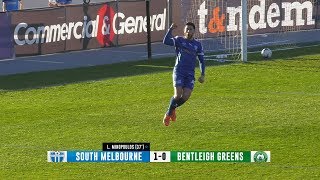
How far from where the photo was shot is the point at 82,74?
33500 millimetres

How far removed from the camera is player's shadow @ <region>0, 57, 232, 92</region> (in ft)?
105

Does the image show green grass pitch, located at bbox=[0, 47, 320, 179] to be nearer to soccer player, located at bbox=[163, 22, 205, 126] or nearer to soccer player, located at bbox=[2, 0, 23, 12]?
soccer player, located at bbox=[163, 22, 205, 126]

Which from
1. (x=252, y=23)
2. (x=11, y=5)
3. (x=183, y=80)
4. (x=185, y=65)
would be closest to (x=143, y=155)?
(x=183, y=80)

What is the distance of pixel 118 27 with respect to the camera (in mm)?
38562

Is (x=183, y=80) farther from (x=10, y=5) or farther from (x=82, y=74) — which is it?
(x=10, y=5)

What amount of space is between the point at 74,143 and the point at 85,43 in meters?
15.0

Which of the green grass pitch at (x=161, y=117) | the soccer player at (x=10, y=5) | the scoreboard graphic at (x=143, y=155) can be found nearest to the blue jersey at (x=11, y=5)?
the soccer player at (x=10, y=5)

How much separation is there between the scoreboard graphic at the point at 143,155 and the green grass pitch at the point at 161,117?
13.0 inches

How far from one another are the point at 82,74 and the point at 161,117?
765 cm

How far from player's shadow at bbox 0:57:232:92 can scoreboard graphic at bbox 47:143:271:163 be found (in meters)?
11.3

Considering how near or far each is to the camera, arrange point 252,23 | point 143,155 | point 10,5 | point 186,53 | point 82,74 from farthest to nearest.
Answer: point 10,5 < point 252,23 < point 82,74 < point 186,53 < point 143,155

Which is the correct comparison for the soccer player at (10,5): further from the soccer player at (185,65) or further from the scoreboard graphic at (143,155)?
the scoreboard graphic at (143,155)

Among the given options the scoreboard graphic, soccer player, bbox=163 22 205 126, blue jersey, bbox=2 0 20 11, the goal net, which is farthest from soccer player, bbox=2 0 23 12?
the scoreboard graphic

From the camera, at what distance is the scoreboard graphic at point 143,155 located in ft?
63.0
